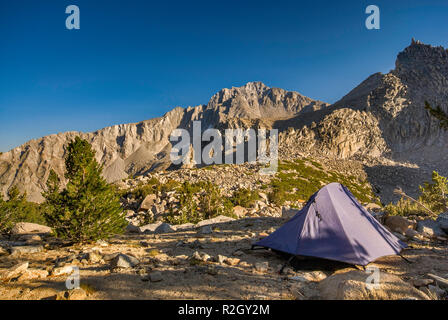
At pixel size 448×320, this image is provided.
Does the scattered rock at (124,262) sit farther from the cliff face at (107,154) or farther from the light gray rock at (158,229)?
the cliff face at (107,154)

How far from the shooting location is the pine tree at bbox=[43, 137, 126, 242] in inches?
296

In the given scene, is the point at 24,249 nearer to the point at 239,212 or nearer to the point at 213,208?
the point at 213,208

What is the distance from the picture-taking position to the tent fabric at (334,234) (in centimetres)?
608

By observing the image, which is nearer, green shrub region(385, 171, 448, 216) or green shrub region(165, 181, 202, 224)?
green shrub region(385, 171, 448, 216)

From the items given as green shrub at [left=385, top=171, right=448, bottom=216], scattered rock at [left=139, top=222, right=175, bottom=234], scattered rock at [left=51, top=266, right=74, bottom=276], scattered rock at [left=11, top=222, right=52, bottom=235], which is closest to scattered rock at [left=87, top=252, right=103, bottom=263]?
scattered rock at [left=51, top=266, right=74, bottom=276]

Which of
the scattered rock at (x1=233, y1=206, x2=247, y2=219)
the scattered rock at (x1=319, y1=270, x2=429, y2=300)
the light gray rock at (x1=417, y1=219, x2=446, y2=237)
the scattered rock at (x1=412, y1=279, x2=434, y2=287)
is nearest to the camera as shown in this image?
the scattered rock at (x1=319, y1=270, x2=429, y2=300)

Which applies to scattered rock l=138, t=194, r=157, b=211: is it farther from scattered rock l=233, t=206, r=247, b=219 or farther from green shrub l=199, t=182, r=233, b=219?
scattered rock l=233, t=206, r=247, b=219

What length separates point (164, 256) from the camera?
6816mm

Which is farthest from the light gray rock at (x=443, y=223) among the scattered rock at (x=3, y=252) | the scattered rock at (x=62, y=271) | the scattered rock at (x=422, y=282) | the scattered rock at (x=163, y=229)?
the scattered rock at (x=3, y=252)

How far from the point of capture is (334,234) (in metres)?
6.40

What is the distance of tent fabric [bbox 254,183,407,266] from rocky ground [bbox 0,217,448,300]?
39 centimetres
